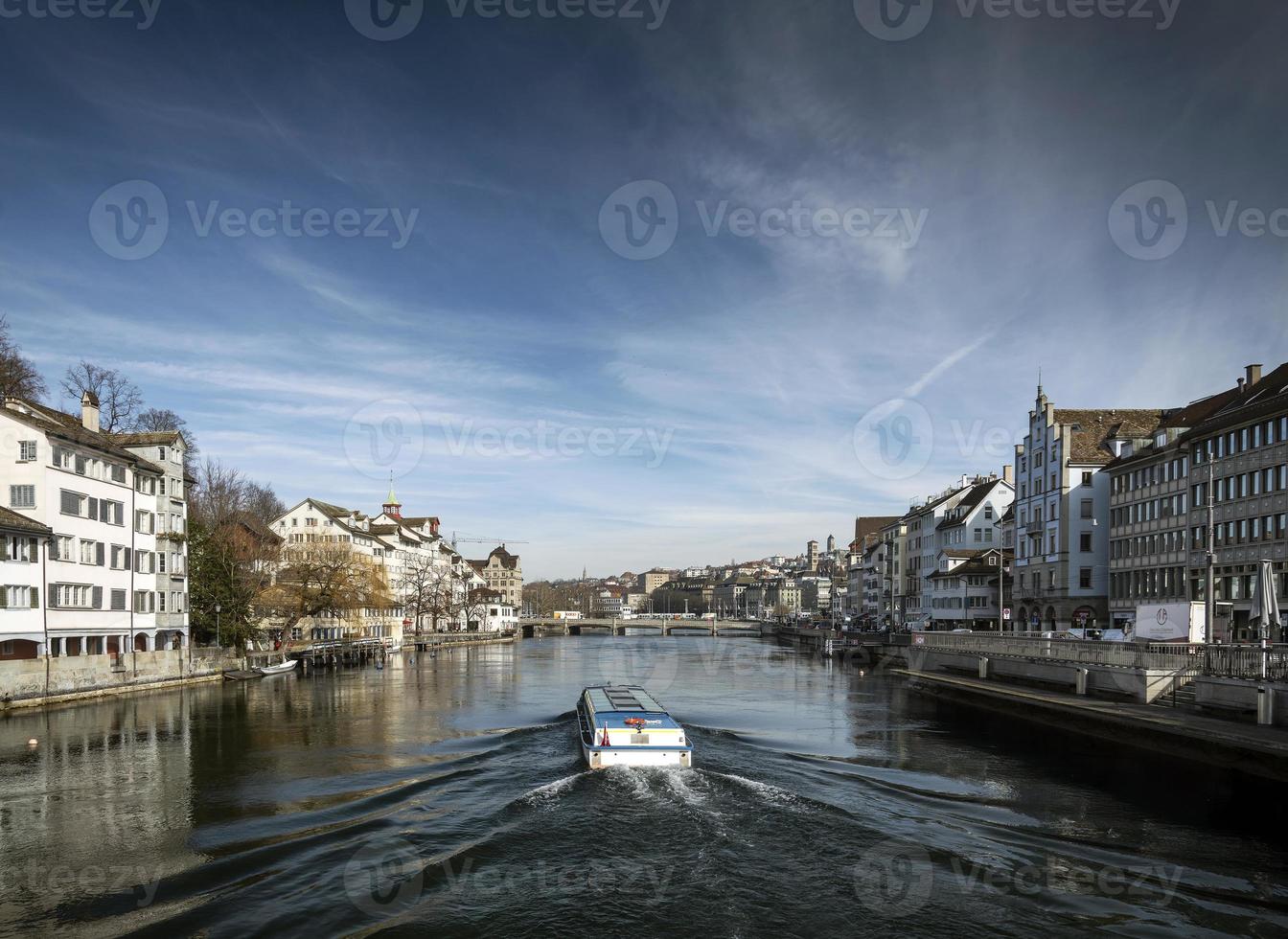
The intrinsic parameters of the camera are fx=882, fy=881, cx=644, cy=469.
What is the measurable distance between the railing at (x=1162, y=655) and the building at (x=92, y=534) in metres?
56.5

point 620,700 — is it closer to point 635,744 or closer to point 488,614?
point 635,744

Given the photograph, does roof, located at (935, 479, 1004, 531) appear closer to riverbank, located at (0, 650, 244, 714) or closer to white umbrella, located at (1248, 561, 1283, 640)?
white umbrella, located at (1248, 561, 1283, 640)

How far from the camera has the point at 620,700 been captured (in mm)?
34312

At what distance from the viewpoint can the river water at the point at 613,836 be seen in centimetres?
1641

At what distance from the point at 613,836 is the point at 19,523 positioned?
4321 cm

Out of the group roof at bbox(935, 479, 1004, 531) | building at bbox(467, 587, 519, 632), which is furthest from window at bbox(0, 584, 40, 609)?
building at bbox(467, 587, 519, 632)

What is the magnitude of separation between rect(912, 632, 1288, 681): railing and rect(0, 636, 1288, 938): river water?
5998 mm

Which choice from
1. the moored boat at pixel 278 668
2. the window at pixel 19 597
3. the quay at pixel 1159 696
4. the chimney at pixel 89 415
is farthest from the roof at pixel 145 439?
the quay at pixel 1159 696

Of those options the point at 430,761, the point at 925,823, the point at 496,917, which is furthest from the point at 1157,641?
the point at 496,917

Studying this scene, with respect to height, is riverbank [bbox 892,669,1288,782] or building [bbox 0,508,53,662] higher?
building [bbox 0,508,53,662]

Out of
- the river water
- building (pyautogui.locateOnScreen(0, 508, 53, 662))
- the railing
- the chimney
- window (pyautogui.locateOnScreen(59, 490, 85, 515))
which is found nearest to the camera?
the river water

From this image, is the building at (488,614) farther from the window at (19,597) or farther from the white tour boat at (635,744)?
the white tour boat at (635,744)

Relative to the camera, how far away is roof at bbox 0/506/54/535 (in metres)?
46.8

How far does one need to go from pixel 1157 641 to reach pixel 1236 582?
56.7 feet
